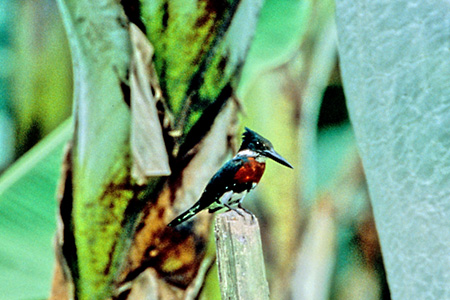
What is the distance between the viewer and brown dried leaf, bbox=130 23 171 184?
131 centimetres

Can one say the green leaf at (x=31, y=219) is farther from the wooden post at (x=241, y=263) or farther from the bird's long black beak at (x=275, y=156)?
the wooden post at (x=241, y=263)

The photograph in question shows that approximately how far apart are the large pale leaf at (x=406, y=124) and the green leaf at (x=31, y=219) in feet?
2.17

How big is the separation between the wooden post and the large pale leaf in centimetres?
56

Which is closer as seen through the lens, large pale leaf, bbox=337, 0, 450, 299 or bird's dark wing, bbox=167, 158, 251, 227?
bird's dark wing, bbox=167, 158, 251, 227

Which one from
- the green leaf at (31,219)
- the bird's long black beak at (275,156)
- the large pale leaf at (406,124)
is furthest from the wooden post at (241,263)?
the green leaf at (31,219)

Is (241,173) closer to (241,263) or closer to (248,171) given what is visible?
(248,171)

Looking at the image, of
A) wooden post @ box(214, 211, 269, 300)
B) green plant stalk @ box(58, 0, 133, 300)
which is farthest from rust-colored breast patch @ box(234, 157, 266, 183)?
green plant stalk @ box(58, 0, 133, 300)

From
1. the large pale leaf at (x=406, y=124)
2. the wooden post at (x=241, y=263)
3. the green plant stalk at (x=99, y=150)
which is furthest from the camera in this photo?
the green plant stalk at (x=99, y=150)

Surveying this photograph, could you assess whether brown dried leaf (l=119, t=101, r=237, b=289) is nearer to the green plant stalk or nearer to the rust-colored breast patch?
the green plant stalk

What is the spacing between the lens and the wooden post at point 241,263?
0.69 metres

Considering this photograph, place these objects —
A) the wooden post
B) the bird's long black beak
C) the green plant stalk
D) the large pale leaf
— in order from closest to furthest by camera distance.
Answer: the wooden post → the bird's long black beak → the large pale leaf → the green plant stalk

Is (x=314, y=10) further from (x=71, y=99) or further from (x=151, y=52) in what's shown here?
(x=71, y=99)

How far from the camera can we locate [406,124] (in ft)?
3.91

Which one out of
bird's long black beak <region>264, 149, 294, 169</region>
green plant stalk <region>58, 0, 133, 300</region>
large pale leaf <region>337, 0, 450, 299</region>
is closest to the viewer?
bird's long black beak <region>264, 149, 294, 169</region>
